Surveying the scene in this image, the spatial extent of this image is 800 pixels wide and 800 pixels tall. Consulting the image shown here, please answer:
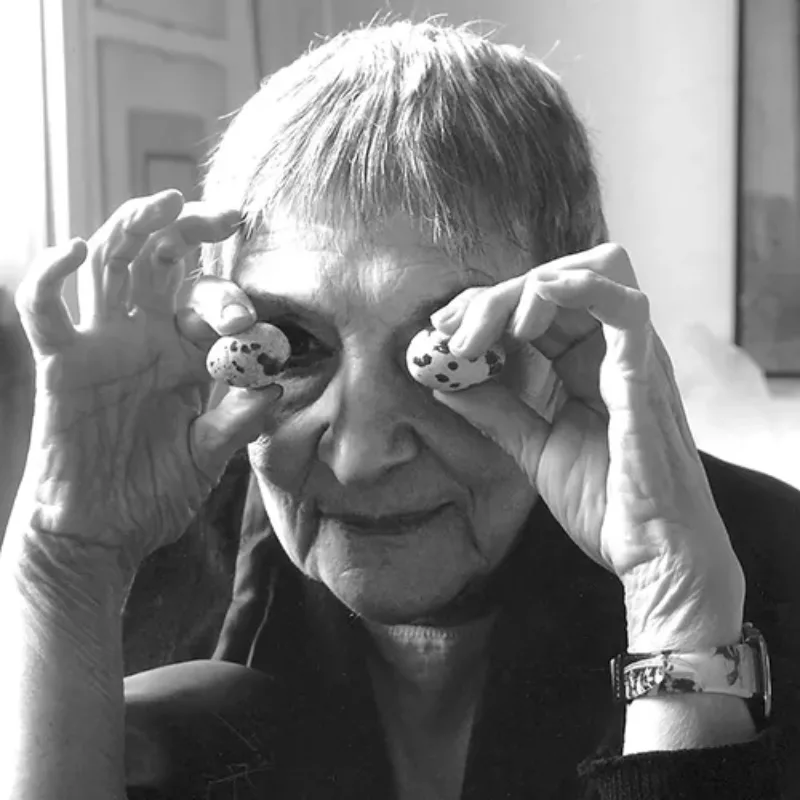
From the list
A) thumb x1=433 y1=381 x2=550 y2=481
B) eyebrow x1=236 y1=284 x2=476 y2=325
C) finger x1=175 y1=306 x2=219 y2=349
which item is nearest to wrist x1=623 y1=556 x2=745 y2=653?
thumb x1=433 y1=381 x2=550 y2=481

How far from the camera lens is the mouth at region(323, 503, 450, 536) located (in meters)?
0.80

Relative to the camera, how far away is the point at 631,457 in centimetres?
72

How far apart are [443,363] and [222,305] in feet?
0.51

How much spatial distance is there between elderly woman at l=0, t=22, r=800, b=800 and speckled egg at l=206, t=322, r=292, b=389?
1cm

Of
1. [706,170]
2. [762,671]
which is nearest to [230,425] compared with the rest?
[762,671]

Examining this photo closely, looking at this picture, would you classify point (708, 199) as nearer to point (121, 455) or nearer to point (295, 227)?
point (295, 227)

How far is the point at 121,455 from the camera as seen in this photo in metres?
0.85

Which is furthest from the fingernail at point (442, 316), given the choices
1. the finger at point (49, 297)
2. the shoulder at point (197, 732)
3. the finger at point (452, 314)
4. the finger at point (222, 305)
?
the shoulder at point (197, 732)

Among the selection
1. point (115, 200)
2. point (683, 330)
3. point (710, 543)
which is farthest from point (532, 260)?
point (115, 200)

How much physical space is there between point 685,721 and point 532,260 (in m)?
0.31

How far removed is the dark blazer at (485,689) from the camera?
2.72 ft

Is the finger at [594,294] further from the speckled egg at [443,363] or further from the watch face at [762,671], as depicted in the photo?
the watch face at [762,671]

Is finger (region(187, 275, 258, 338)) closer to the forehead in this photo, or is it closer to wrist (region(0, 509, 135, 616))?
the forehead

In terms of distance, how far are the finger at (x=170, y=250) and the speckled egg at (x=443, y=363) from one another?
0.16 meters
